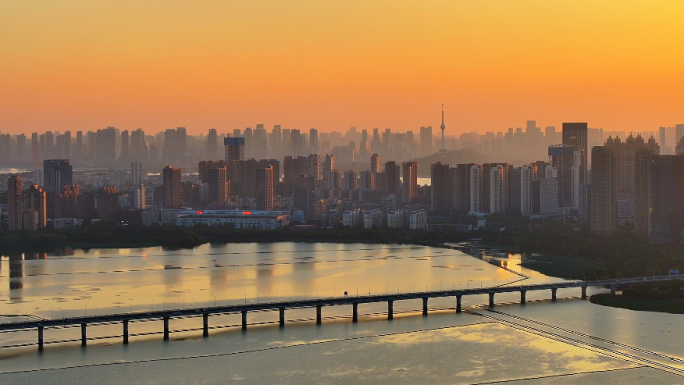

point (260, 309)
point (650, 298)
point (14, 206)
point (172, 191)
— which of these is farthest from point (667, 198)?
point (172, 191)

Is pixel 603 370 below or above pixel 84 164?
below

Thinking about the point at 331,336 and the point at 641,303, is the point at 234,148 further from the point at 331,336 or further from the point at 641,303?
the point at 331,336

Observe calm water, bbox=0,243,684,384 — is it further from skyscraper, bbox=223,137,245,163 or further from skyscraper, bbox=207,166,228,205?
skyscraper, bbox=223,137,245,163

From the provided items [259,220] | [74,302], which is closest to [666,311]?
[74,302]

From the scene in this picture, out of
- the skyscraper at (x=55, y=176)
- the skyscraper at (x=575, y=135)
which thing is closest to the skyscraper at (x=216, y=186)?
the skyscraper at (x=55, y=176)

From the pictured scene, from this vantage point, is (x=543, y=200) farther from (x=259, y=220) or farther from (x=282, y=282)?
(x=282, y=282)

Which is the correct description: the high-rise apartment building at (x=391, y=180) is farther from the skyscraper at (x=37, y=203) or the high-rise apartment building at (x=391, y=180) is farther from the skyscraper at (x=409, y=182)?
the skyscraper at (x=37, y=203)

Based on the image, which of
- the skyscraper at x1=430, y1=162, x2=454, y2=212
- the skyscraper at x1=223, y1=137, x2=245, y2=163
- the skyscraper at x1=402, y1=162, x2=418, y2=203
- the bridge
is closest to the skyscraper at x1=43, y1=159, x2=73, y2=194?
the skyscraper at x1=223, y1=137, x2=245, y2=163
